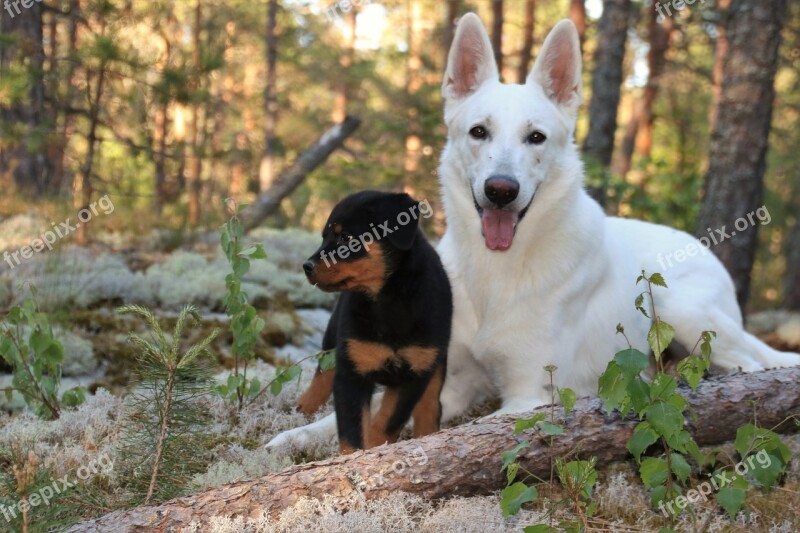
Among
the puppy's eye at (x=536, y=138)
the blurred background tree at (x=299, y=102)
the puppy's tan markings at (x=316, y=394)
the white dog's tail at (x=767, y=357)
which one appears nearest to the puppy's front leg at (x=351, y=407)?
the puppy's tan markings at (x=316, y=394)

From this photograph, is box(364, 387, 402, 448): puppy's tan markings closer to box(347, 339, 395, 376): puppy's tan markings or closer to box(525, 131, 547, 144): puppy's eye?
box(347, 339, 395, 376): puppy's tan markings

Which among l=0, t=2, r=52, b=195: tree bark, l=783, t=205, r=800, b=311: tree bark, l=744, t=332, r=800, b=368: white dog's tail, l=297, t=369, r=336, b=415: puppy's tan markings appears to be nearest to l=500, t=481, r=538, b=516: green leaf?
l=297, t=369, r=336, b=415: puppy's tan markings

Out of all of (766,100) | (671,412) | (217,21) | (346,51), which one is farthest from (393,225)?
(346,51)

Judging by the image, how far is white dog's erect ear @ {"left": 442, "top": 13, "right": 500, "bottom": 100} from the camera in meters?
4.07

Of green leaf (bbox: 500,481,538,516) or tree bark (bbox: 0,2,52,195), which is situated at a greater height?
tree bark (bbox: 0,2,52,195)

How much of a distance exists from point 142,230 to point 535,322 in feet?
20.7

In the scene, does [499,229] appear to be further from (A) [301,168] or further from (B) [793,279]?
(B) [793,279]

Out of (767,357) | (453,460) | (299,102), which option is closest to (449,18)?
(299,102)

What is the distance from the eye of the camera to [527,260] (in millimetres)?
4051

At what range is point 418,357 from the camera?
363 cm

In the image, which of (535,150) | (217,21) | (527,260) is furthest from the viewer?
(217,21)

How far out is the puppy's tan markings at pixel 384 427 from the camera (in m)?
3.64

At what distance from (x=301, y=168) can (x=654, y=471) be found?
24.3 feet

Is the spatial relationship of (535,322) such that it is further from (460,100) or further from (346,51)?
(346,51)
